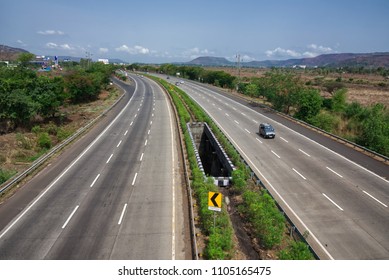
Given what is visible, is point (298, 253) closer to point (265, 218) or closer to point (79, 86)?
point (265, 218)

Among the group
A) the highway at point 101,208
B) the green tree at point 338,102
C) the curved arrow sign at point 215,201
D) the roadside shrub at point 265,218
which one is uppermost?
the green tree at point 338,102

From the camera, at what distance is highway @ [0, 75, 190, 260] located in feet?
45.9

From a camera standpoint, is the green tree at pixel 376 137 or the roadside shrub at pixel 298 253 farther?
the green tree at pixel 376 137

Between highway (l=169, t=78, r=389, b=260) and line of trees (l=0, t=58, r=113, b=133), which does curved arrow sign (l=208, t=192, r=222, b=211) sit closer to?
highway (l=169, t=78, r=389, b=260)

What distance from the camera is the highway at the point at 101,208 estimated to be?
45.9 ft

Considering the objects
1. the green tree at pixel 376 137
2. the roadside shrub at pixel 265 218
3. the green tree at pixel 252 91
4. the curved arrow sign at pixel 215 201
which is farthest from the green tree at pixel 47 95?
the green tree at pixel 252 91

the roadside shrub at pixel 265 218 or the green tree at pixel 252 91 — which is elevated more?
the green tree at pixel 252 91

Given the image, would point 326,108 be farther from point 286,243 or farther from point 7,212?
point 7,212

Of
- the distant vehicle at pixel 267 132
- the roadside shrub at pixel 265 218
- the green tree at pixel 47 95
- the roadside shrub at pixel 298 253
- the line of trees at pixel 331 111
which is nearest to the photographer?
the roadside shrub at pixel 298 253

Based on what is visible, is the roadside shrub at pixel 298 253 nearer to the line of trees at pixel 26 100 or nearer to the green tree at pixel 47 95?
the line of trees at pixel 26 100

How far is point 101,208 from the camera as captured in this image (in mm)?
17781

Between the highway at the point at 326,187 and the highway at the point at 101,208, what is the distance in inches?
282

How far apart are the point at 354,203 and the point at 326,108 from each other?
42051mm

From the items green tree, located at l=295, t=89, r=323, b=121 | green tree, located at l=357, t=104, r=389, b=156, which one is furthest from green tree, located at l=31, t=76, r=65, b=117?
green tree, located at l=357, t=104, r=389, b=156
